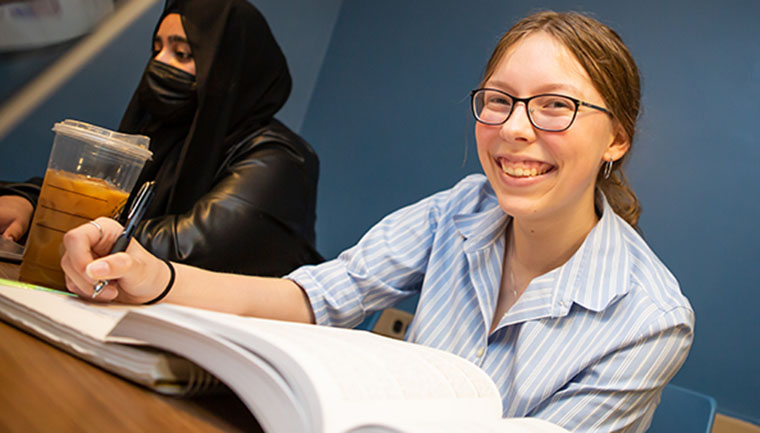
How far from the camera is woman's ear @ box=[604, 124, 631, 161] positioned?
1.04 metres

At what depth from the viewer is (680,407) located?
44.5 inches

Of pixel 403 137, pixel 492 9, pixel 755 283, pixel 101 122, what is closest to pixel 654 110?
pixel 755 283

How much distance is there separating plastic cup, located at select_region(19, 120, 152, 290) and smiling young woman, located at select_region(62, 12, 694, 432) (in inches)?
4.3

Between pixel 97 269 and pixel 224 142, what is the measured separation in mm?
1229

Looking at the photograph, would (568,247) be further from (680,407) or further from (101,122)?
(101,122)

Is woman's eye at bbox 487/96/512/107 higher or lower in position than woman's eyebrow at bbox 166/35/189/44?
higher

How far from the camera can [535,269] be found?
1.07 m

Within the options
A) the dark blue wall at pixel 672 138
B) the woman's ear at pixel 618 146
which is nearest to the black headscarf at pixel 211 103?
the dark blue wall at pixel 672 138

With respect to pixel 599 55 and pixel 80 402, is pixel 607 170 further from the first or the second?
pixel 80 402

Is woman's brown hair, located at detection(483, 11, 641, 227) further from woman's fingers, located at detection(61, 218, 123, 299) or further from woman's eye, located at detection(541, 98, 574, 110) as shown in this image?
woman's fingers, located at detection(61, 218, 123, 299)

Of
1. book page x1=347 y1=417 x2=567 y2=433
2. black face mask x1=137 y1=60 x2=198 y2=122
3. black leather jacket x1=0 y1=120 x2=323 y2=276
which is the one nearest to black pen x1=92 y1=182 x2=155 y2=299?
book page x1=347 y1=417 x2=567 y2=433

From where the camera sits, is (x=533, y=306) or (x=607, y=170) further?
(x=607, y=170)

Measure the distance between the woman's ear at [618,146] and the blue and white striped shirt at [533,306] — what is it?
0.27 ft

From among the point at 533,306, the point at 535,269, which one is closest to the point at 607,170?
the point at 535,269
